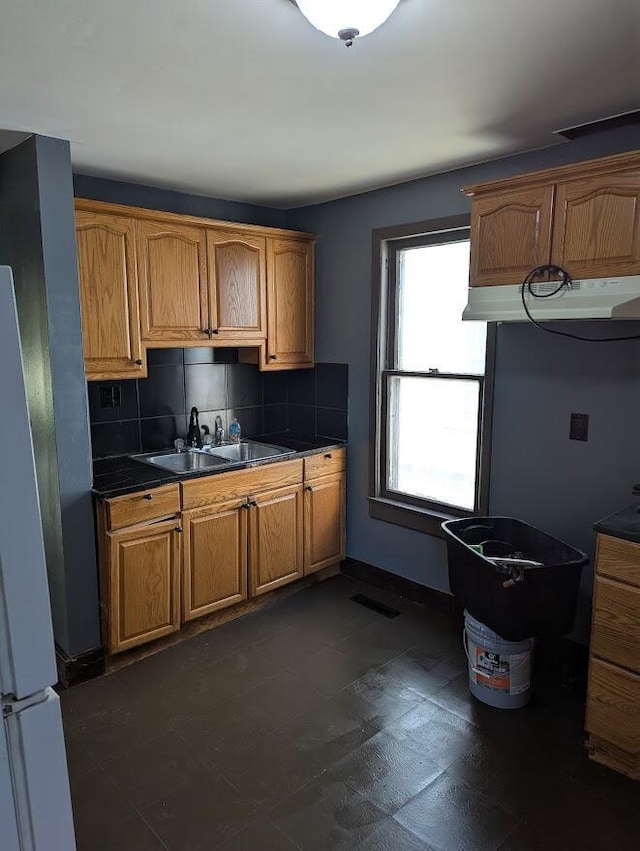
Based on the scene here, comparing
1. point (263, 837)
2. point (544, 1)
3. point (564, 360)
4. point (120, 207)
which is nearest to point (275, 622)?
point (263, 837)

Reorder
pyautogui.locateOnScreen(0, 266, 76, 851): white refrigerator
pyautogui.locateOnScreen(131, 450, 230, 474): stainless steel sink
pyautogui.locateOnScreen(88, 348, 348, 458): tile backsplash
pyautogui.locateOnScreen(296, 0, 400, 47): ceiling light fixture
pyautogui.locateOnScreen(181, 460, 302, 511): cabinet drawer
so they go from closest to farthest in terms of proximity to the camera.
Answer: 1. pyautogui.locateOnScreen(0, 266, 76, 851): white refrigerator
2. pyautogui.locateOnScreen(296, 0, 400, 47): ceiling light fixture
3. pyautogui.locateOnScreen(181, 460, 302, 511): cabinet drawer
4. pyautogui.locateOnScreen(88, 348, 348, 458): tile backsplash
5. pyautogui.locateOnScreen(131, 450, 230, 474): stainless steel sink

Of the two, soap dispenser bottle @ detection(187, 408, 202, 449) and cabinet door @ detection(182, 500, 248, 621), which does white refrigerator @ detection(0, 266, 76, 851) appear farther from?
soap dispenser bottle @ detection(187, 408, 202, 449)

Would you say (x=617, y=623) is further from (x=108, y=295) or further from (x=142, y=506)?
(x=108, y=295)

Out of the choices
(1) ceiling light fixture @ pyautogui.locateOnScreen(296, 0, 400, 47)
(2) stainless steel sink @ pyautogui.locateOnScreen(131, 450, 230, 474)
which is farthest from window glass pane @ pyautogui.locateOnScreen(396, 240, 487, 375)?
(1) ceiling light fixture @ pyautogui.locateOnScreen(296, 0, 400, 47)

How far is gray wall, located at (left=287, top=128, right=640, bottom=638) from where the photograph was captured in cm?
249

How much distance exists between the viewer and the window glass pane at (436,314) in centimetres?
304

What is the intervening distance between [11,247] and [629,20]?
2510 mm

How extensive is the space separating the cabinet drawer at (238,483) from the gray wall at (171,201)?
151cm

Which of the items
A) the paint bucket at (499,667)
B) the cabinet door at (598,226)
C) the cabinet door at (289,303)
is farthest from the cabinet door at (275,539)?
the cabinet door at (598,226)

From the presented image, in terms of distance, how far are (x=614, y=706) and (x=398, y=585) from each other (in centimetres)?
151

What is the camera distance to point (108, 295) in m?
2.74

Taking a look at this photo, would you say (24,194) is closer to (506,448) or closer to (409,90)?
(409,90)

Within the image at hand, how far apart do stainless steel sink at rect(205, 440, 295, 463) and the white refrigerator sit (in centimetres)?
250

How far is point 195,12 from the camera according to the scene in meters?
1.46
